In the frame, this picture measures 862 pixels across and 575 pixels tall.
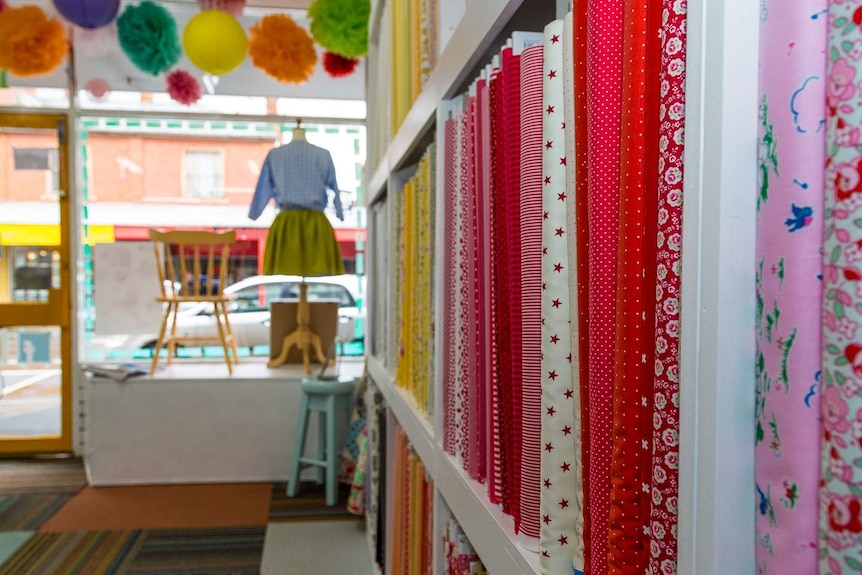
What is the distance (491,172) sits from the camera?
0.77m

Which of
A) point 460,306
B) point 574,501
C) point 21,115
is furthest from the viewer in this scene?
point 21,115

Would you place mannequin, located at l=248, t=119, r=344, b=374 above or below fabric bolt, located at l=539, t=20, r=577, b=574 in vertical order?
above

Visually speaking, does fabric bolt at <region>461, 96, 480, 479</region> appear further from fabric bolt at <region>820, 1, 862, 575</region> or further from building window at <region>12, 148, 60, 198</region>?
building window at <region>12, 148, 60, 198</region>

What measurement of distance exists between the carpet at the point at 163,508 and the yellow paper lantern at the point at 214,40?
2.16m

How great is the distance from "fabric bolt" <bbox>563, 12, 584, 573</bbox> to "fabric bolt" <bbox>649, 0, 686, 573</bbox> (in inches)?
5.2

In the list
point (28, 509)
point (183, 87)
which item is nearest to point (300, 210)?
point (183, 87)

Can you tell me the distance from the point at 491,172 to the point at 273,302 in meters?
3.46

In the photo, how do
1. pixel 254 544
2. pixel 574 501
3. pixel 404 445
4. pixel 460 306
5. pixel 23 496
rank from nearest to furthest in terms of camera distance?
pixel 574 501
pixel 460 306
pixel 404 445
pixel 254 544
pixel 23 496

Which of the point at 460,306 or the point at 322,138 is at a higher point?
the point at 322,138

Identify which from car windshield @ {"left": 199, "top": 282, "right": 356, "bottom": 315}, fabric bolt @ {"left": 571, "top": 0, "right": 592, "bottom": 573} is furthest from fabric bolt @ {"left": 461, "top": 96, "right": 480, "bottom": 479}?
car windshield @ {"left": 199, "top": 282, "right": 356, "bottom": 315}

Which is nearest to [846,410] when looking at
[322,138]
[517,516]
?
[517,516]

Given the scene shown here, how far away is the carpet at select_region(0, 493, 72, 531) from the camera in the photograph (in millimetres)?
2965

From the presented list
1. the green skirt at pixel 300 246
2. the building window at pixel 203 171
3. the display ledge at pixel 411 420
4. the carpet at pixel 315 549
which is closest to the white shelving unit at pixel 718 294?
the display ledge at pixel 411 420

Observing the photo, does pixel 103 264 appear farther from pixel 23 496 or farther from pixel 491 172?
pixel 491 172
